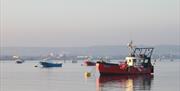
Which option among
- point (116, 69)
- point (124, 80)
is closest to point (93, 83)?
point (124, 80)

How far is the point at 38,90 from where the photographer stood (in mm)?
62000

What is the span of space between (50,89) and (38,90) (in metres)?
1.89

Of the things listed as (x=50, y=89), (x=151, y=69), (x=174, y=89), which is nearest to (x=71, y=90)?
(x=50, y=89)

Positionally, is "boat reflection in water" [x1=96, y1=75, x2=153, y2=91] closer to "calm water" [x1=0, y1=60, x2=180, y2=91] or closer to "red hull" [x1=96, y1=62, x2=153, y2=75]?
"calm water" [x1=0, y1=60, x2=180, y2=91]

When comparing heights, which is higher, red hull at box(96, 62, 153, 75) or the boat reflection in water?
red hull at box(96, 62, 153, 75)

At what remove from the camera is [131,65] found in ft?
297

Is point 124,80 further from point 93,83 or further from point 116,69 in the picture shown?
point 116,69

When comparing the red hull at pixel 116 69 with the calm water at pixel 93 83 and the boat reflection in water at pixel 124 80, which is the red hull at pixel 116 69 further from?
the calm water at pixel 93 83

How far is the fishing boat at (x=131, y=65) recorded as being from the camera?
8825 centimetres

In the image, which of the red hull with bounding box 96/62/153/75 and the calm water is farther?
the red hull with bounding box 96/62/153/75

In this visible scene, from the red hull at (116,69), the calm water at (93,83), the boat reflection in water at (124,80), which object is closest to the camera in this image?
the calm water at (93,83)

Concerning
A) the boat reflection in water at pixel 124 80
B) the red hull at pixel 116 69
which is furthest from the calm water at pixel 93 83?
the red hull at pixel 116 69

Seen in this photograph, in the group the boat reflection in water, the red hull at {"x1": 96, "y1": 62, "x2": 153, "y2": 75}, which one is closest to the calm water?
the boat reflection in water

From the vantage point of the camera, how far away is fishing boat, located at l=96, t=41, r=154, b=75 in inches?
3474
